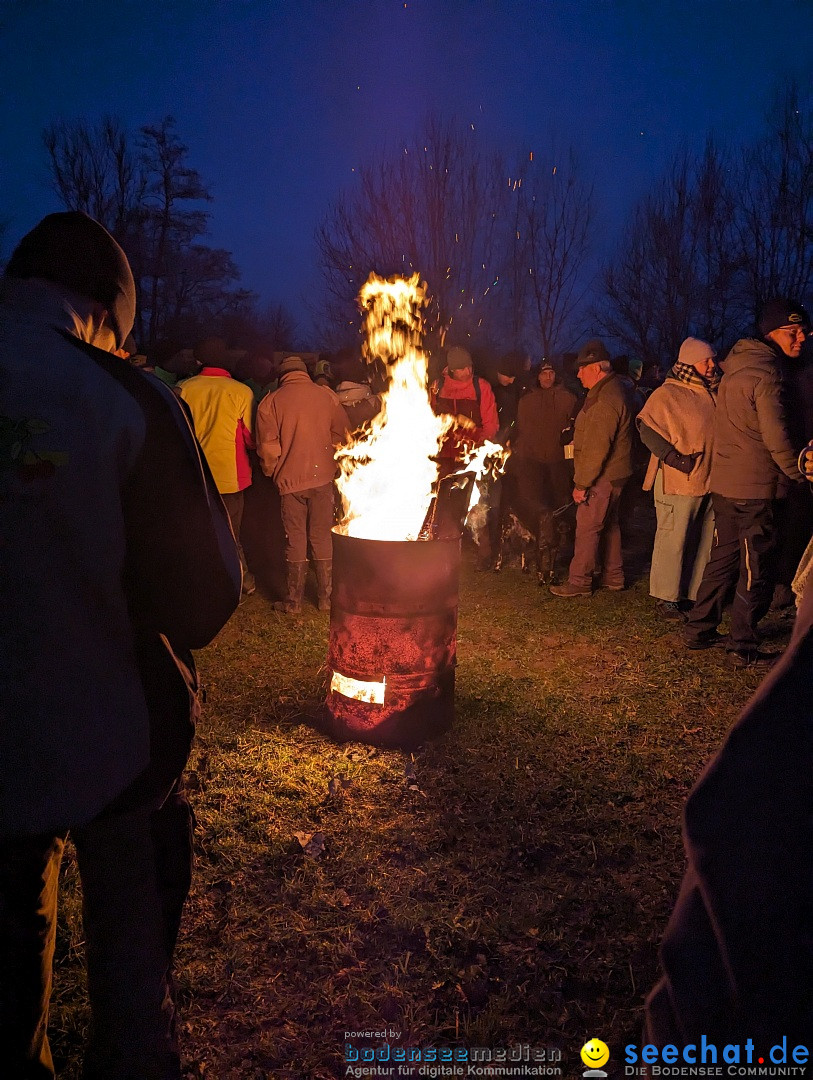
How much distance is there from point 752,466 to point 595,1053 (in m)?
4.34

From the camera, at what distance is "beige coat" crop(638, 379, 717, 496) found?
6.26 metres

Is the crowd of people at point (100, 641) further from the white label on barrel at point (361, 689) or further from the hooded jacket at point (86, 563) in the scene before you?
the white label on barrel at point (361, 689)

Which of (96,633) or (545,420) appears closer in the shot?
(96,633)

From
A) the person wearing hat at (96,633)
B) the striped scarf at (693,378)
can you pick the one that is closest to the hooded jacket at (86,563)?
the person wearing hat at (96,633)

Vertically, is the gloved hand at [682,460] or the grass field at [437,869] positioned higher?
the gloved hand at [682,460]

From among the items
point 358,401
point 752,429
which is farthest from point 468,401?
point 752,429

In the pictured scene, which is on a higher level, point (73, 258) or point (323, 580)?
point (73, 258)

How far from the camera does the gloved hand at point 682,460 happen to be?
629 cm

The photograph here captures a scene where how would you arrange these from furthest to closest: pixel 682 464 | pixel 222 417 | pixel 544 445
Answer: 1. pixel 544 445
2. pixel 222 417
3. pixel 682 464

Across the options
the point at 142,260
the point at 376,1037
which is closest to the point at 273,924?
the point at 376,1037

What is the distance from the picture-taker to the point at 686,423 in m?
6.29

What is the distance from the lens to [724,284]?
81.8 feet

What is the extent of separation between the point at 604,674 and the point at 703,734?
1.12 metres

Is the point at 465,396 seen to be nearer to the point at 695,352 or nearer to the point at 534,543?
the point at 534,543
